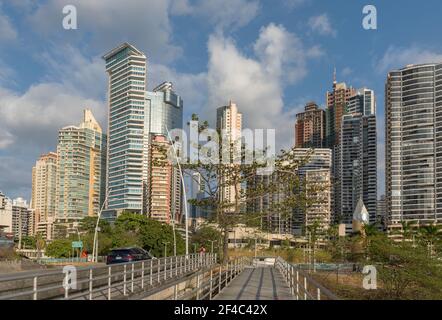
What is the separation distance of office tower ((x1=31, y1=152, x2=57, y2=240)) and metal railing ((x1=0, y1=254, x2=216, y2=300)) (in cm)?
14754

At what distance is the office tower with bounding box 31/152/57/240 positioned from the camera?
168 metres

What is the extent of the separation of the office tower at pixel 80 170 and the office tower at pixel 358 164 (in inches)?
2844

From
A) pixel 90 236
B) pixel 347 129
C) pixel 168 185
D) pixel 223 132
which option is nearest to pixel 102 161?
pixel 90 236

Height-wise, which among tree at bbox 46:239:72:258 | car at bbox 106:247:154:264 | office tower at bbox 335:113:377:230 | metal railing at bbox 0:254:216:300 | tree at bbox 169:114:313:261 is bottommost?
tree at bbox 46:239:72:258

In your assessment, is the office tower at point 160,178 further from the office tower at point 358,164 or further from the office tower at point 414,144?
the office tower at point 358,164

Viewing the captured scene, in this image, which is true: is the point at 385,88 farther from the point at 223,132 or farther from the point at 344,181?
the point at 223,132

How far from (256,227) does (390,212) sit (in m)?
120

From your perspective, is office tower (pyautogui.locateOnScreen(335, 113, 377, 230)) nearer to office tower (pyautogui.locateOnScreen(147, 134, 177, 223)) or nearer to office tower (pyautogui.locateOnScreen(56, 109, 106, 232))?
office tower (pyautogui.locateOnScreen(147, 134, 177, 223))

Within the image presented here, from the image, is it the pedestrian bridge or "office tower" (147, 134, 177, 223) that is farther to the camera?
"office tower" (147, 134, 177, 223)

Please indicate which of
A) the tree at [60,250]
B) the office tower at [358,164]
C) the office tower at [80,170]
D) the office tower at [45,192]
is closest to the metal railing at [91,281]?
the tree at [60,250]

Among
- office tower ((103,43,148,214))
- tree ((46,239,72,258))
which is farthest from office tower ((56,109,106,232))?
tree ((46,239,72,258))

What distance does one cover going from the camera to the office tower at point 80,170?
14338 cm

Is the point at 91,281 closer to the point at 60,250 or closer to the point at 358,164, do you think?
the point at 60,250

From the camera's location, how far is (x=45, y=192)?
18262 cm
